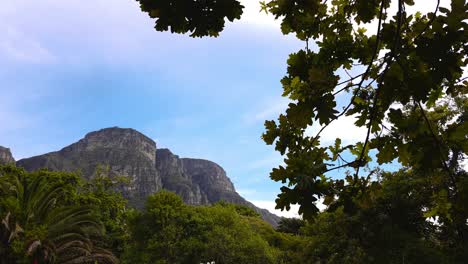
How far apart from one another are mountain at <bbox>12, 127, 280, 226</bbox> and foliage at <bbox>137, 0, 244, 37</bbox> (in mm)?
107537

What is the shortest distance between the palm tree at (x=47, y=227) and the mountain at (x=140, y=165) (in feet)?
292

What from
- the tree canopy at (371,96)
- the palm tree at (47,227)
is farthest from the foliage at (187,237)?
the tree canopy at (371,96)

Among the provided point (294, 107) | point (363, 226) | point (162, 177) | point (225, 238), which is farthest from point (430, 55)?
point (162, 177)

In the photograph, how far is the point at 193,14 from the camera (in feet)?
6.53

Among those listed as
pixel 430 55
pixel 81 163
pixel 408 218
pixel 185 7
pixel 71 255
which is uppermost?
pixel 81 163

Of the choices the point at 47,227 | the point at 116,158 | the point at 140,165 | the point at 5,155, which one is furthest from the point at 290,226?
the point at 116,158

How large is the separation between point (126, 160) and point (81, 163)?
13.8 m

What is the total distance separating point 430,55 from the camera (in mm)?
1829

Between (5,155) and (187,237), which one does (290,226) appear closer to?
(187,237)

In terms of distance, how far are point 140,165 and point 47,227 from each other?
115 metres

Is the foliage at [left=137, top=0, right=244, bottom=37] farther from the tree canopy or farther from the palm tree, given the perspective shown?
the palm tree

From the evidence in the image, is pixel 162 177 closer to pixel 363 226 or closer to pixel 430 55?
pixel 363 226

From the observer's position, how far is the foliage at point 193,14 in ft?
6.20

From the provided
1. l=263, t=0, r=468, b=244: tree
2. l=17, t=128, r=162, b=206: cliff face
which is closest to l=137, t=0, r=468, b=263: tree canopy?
l=263, t=0, r=468, b=244: tree
